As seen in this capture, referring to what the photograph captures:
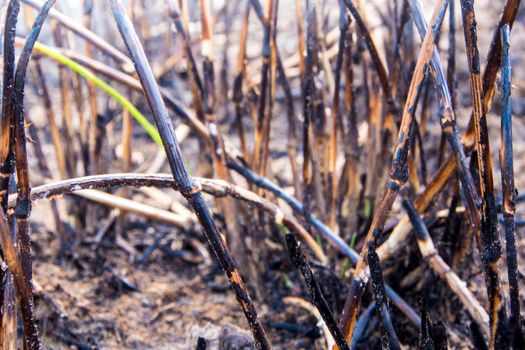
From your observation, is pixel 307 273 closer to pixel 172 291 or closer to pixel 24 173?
pixel 24 173

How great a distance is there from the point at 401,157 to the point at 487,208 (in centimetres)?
13

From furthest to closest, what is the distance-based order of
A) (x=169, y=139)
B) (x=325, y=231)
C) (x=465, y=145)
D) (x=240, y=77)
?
(x=240, y=77), (x=325, y=231), (x=465, y=145), (x=169, y=139)

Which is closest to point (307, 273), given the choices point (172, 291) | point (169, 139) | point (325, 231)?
point (169, 139)

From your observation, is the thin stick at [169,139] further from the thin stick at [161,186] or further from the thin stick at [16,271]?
the thin stick at [16,271]

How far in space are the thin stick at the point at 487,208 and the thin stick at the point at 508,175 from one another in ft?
0.05

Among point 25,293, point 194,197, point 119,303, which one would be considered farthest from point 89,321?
point 194,197

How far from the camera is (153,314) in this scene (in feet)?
4.17

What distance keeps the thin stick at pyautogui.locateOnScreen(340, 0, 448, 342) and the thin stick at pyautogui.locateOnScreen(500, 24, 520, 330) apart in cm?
8

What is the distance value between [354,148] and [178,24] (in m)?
0.43

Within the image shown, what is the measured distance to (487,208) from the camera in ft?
2.40

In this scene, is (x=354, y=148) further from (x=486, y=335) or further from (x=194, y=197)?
(x=194, y=197)

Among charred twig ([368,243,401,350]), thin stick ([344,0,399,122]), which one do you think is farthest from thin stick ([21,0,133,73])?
charred twig ([368,243,401,350])

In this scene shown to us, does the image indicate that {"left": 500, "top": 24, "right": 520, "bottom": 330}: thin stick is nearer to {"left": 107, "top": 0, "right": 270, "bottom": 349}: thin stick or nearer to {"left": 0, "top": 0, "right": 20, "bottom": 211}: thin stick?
{"left": 107, "top": 0, "right": 270, "bottom": 349}: thin stick

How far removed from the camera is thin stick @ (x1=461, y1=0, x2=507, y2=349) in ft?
2.32
